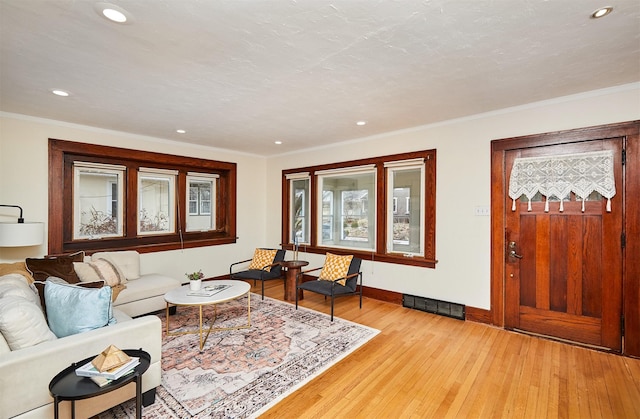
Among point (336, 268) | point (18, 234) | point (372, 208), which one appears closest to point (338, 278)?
point (336, 268)

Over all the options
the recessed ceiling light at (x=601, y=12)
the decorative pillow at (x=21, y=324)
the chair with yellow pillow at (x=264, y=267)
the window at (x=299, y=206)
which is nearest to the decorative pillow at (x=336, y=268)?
the chair with yellow pillow at (x=264, y=267)

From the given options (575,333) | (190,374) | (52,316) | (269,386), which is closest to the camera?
(52,316)

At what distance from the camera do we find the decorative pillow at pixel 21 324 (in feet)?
5.57

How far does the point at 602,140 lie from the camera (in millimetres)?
2953

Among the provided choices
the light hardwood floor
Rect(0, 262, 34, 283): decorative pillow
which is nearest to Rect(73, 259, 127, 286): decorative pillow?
Rect(0, 262, 34, 283): decorative pillow

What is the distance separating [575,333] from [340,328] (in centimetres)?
253

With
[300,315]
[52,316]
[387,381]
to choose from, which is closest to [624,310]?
[387,381]

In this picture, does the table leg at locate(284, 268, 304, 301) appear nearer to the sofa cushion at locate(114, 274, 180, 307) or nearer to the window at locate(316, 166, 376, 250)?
the window at locate(316, 166, 376, 250)

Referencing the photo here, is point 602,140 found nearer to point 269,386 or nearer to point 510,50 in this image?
point 510,50

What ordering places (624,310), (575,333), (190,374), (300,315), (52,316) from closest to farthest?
(52,316) < (190,374) < (624,310) < (575,333) < (300,315)

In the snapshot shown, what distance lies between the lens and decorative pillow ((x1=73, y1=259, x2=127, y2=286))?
328cm

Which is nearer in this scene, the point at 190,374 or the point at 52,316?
the point at 52,316

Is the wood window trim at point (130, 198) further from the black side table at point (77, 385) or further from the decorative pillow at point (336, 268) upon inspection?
the black side table at point (77, 385)

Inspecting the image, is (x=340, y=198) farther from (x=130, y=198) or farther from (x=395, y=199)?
(x=130, y=198)
